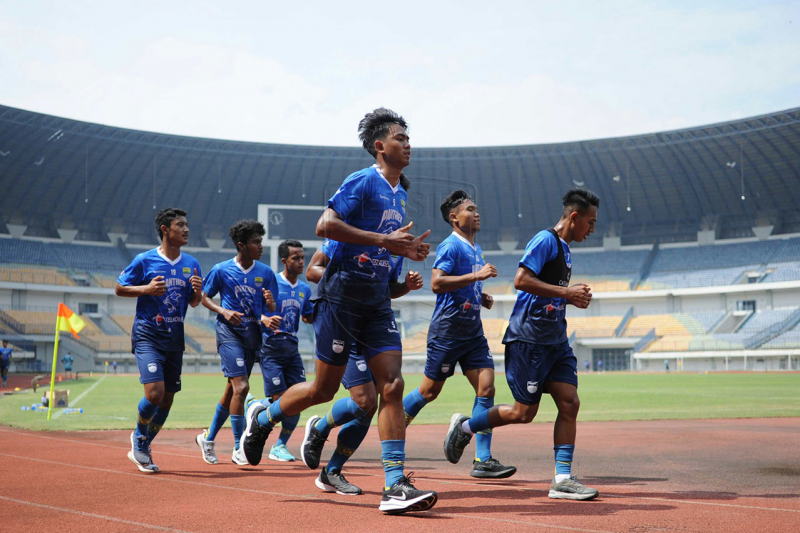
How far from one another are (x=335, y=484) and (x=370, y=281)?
5.71 feet

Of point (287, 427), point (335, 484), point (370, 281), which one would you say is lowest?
point (335, 484)

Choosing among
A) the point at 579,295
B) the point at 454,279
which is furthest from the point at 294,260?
the point at 579,295

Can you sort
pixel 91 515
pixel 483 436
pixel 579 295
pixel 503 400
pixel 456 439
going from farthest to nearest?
pixel 503 400 → pixel 483 436 → pixel 456 439 → pixel 579 295 → pixel 91 515

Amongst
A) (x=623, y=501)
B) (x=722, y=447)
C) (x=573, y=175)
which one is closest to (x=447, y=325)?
(x=623, y=501)

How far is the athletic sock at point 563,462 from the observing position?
18.7ft

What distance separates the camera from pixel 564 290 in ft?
18.8

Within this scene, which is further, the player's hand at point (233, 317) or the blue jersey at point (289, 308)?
the blue jersey at point (289, 308)

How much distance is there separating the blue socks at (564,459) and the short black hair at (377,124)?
108 inches

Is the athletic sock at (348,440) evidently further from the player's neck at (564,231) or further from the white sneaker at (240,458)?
the player's neck at (564,231)

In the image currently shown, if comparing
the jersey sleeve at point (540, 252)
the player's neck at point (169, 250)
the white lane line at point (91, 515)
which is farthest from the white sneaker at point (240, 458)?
the jersey sleeve at point (540, 252)

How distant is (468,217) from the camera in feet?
24.9

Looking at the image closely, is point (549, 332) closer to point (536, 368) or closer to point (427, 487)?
point (536, 368)

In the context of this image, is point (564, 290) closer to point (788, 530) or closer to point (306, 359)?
point (788, 530)

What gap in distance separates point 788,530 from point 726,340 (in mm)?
54064
